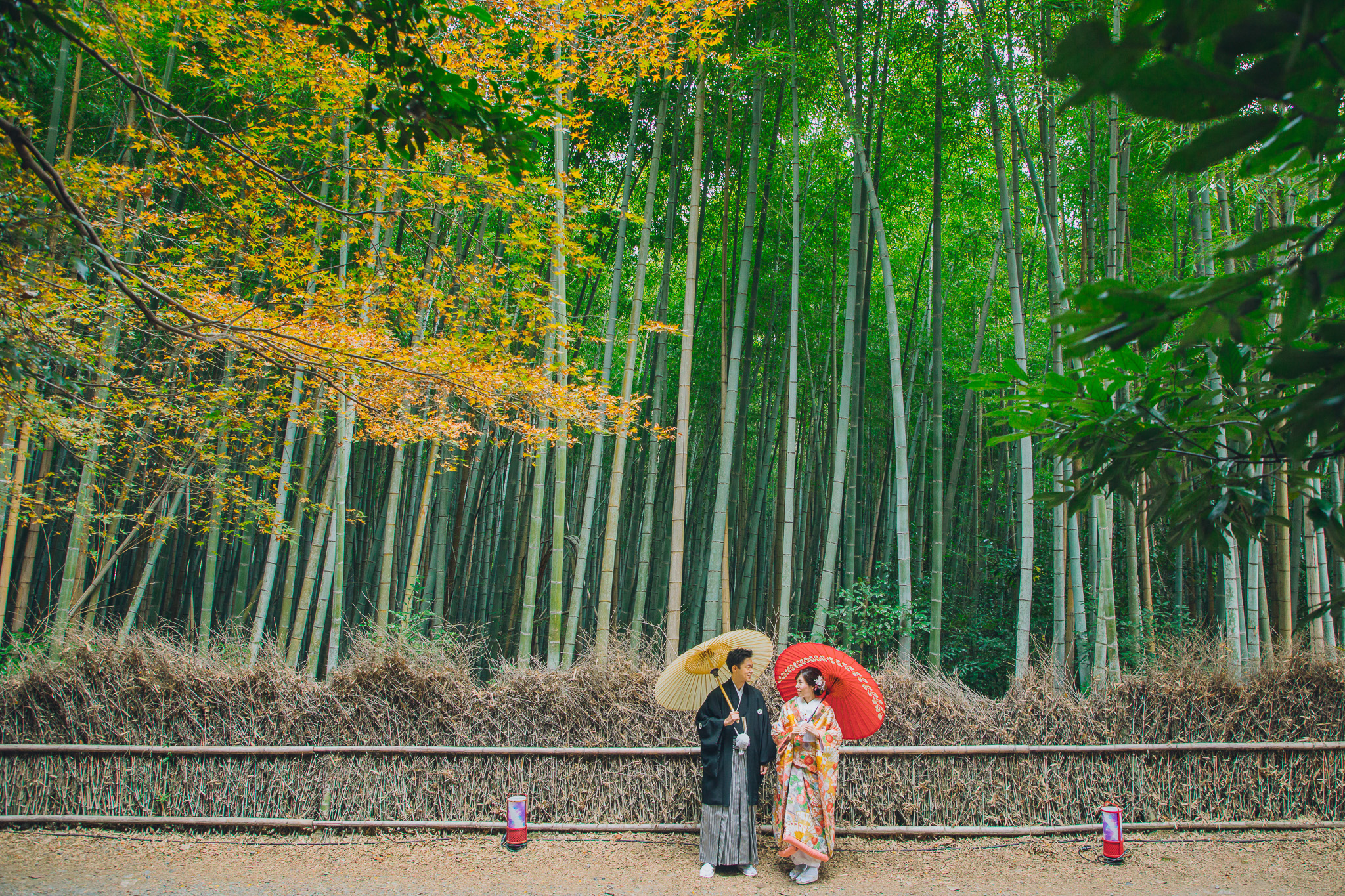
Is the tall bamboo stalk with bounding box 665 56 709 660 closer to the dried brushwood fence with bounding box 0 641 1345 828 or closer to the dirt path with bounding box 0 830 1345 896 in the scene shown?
the dried brushwood fence with bounding box 0 641 1345 828

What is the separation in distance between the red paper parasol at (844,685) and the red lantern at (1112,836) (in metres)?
1.09

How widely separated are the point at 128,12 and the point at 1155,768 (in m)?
6.12

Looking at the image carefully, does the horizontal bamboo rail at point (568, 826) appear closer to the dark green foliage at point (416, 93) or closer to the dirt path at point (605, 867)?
the dirt path at point (605, 867)

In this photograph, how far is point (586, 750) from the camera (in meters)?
3.57

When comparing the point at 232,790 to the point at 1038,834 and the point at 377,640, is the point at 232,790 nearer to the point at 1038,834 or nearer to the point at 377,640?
the point at 377,640

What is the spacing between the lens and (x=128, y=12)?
11.2ft

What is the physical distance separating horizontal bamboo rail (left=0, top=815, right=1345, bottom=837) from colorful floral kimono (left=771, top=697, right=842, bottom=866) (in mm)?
428

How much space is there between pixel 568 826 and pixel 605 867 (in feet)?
1.19

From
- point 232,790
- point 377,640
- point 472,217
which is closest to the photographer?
point 232,790

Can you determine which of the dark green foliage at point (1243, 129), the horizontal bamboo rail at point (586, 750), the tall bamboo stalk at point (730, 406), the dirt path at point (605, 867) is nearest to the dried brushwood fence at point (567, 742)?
the horizontal bamboo rail at point (586, 750)

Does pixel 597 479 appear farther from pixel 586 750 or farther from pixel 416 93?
pixel 416 93

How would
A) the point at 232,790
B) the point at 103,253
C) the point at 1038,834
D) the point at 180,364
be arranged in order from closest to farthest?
the point at 103,253 < the point at 1038,834 < the point at 232,790 < the point at 180,364

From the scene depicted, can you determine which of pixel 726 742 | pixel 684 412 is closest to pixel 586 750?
pixel 726 742

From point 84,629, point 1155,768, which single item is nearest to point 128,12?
point 84,629
